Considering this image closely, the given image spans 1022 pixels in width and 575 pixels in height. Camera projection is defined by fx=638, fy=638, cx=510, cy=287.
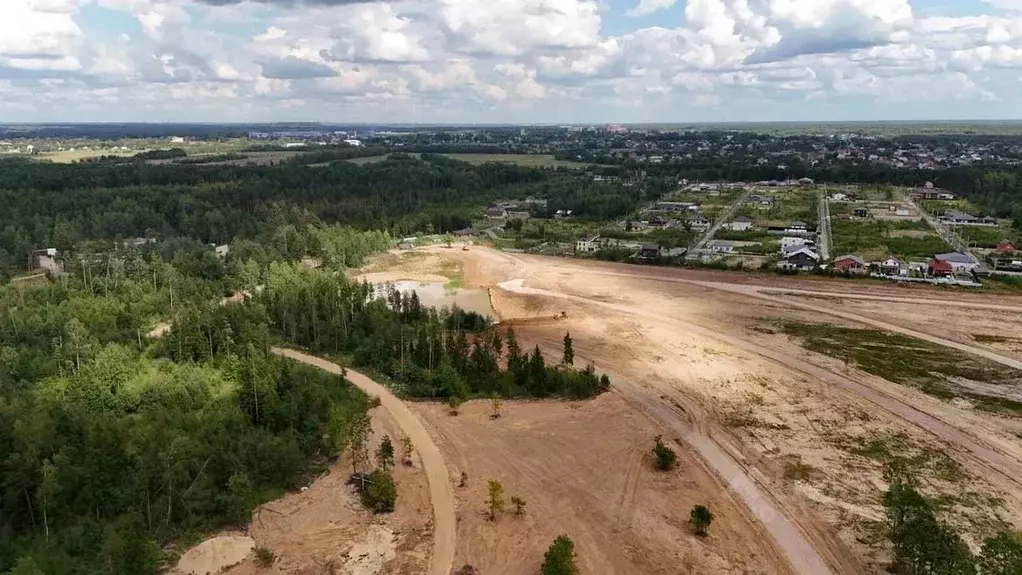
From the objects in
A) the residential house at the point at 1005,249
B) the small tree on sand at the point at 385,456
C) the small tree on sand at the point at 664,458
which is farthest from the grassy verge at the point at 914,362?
the residential house at the point at 1005,249

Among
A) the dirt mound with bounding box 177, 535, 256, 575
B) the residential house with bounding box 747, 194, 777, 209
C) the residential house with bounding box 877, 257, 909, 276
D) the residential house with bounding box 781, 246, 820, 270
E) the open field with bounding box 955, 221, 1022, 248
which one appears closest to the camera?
the dirt mound with bounding box 177, 535, 256, 575

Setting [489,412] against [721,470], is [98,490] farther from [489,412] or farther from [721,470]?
[721,470]

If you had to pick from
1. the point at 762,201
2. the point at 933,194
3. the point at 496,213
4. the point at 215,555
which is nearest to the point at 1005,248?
the point at 762,201

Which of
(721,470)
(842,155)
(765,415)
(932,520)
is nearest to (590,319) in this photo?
(765,415)

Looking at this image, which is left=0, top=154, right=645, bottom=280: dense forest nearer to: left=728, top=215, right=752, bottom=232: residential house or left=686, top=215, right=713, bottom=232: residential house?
left=686, top=215, right=713, bottom=232: residential house

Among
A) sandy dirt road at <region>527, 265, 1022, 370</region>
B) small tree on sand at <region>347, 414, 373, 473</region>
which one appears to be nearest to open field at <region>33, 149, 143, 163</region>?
sandy dirt road at <region>527, 265, 1022, 370</region>

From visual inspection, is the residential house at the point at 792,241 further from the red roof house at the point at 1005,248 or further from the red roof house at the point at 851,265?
the red roof house at the point at 1005,248
